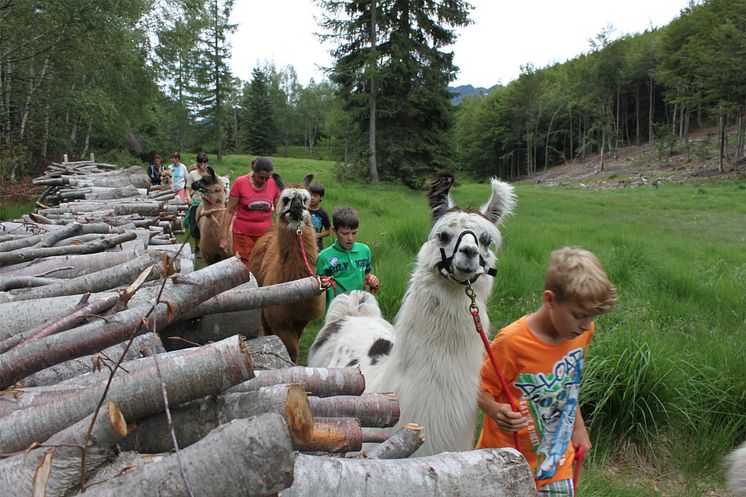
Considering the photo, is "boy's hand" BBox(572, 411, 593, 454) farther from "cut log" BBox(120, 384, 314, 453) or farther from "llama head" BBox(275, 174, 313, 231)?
"llama head" BBox(275, 174, 313, 231)

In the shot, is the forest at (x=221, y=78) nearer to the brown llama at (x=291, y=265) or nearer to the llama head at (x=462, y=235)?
the brown llama at (x=291, y=265)

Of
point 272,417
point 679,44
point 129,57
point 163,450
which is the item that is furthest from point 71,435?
point 679,44

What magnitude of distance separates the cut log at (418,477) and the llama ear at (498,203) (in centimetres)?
169

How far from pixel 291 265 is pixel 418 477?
3.70m

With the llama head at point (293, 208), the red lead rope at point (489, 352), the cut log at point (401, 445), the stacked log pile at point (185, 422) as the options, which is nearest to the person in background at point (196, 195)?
the llama head at point (293, 208)

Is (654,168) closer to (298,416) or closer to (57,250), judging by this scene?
(57,250)

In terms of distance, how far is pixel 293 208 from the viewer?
195 inches

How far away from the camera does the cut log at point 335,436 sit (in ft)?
5.71

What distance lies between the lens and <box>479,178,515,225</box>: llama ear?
298cm

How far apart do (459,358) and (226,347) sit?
139cm

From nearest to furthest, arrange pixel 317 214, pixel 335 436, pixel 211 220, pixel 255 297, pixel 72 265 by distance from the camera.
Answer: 1. pixel 335 436
2. pixel 255 297
3. pixel 72 265
4. pixel 317 214
5. pixel 211 220

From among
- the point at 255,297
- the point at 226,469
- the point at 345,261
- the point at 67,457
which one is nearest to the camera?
the point at 226,469

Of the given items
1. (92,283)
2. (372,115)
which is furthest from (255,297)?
(372,115)

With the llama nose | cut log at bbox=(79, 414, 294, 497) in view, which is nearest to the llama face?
the llama nose
